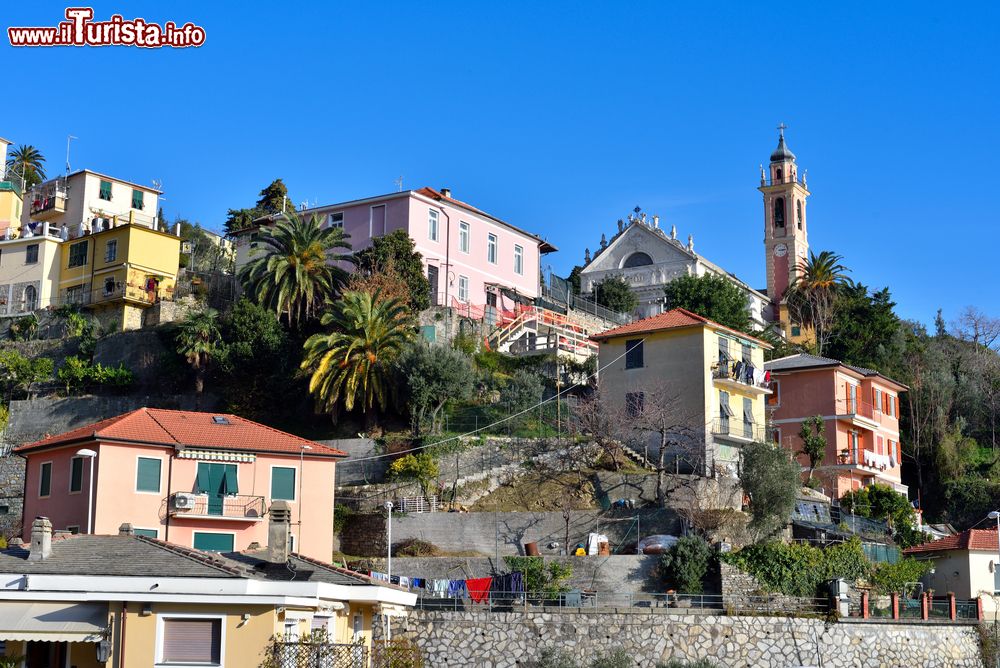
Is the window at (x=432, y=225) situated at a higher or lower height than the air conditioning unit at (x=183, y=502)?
higher

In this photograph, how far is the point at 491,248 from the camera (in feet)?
227

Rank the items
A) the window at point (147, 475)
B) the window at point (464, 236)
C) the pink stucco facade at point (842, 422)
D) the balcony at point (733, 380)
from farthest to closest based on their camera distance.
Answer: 1. the window at point (464, 236)
2. the pink stucco facade at point (842, 422)
3. the balcony at point (733, 380)
4. the window at point (147, 475)

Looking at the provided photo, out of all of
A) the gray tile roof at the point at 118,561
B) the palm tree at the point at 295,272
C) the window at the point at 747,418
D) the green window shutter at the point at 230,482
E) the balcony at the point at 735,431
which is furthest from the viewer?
the palm tree at the point at 295,272

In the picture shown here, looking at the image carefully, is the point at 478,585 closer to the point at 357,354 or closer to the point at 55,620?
the point at 357,354

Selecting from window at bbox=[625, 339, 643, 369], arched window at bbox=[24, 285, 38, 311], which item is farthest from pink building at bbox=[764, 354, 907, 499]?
arched window at bbox=[24, 285, 38, 311]

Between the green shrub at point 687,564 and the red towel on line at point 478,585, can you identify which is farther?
the red towel on line at point 478,585

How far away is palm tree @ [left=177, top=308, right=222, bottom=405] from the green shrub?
1001 inches

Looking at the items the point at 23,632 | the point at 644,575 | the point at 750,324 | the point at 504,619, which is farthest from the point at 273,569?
the point at 750,324

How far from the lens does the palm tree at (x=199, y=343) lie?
58.5 m

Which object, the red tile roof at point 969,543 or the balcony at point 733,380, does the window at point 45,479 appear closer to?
the balcony at point 733,380

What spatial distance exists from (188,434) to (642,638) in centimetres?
1693

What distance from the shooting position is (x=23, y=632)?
2459cm

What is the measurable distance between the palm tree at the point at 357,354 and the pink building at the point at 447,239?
9.20m

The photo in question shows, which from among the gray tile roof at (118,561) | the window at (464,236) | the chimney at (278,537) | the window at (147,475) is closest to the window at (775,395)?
the window at (464,236)
